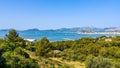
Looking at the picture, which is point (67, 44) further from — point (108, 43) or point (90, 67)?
point (90, 67)

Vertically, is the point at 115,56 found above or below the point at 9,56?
below

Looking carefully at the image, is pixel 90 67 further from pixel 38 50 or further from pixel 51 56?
pixel 51 56

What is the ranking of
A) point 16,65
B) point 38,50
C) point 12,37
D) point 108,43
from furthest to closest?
point 108,43, point 12,37, point 38,50, point 16,65

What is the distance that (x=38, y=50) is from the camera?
36.1 metres

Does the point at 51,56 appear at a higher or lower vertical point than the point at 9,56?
lower

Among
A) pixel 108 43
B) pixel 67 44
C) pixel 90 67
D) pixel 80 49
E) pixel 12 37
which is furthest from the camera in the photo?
pixel 67 44

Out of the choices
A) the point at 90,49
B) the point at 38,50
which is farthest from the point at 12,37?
the point at 90,49

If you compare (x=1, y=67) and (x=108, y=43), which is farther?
(x=108, y=43)

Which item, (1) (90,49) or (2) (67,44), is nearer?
(1) (90,49)

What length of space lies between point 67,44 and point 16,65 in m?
29.4

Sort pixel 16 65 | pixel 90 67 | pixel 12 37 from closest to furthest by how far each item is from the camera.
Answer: pixel 16 65 → pixel 90 67 → pixel 12 37

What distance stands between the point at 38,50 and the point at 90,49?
946 centimetres

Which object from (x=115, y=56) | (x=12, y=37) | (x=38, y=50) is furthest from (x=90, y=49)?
(x=12, y=37)

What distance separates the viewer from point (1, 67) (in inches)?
727
